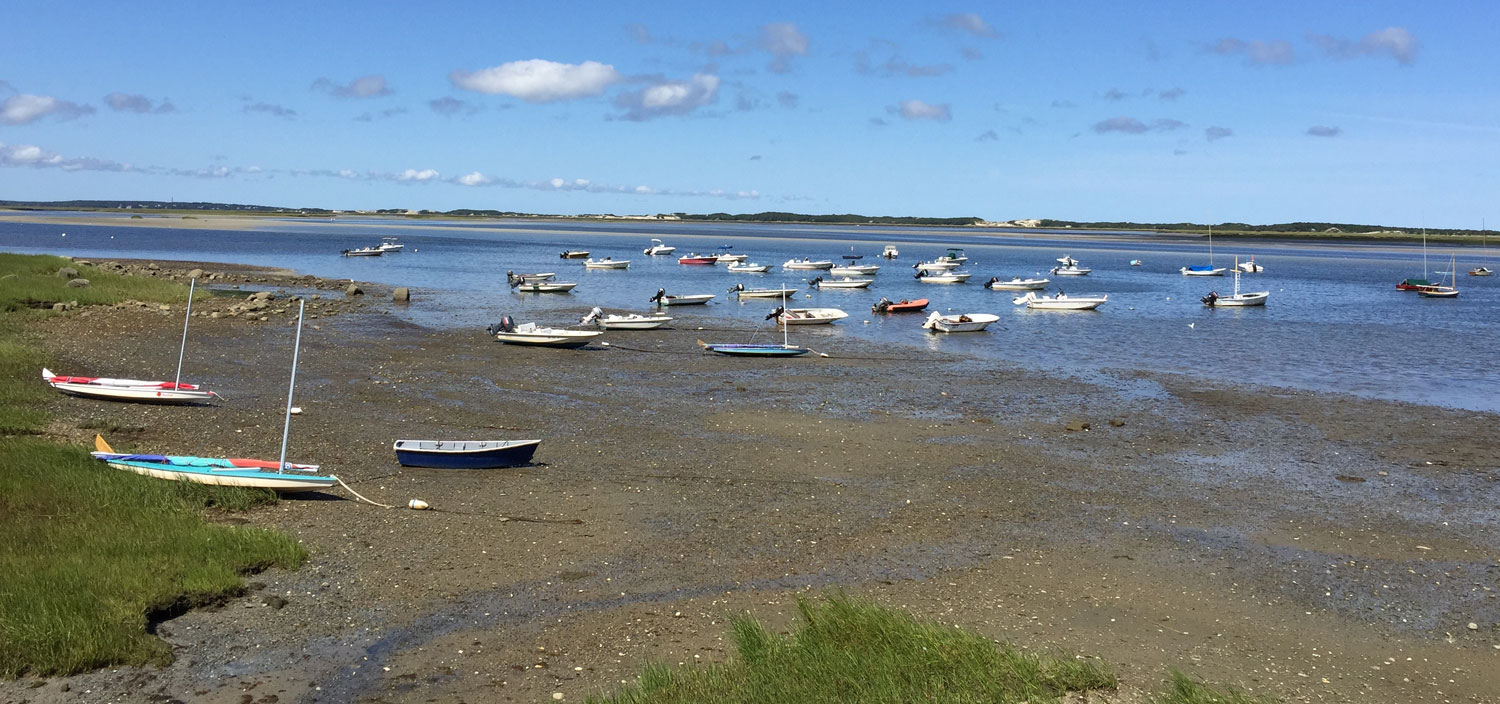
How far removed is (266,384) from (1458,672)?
90.0 feet

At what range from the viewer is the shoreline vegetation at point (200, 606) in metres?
11.1

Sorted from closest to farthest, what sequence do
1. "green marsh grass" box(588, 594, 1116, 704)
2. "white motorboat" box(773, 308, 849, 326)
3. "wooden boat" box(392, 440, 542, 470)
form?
1. "green marsh grass" box(588, 594, 1116, 704)
2. "wooden boat" box(392, 440, 542, 470)
3. "white motorboat" box(773, 308, 849, 326)

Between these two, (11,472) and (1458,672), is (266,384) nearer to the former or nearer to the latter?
(11,472)

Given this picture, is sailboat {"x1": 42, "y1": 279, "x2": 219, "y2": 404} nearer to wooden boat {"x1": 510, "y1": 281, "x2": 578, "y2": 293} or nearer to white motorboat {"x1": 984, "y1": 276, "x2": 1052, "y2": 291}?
wooden boat {"x1": 510, "y1": 281, "x2": 578, "y2": 293}

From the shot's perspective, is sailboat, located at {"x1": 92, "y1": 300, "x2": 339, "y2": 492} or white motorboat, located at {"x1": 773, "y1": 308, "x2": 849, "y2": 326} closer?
sailboat, located at {"x1": 92, "y1": 300, "x2": 339, "y2": 492}

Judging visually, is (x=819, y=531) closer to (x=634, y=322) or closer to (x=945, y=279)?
(x=634, y=322)

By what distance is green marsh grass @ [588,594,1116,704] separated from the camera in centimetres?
1089

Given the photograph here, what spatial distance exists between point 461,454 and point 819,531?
6.99m

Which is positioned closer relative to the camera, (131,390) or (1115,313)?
(131,390)

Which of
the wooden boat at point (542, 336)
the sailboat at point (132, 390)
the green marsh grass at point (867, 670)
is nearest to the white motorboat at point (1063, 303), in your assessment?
the wooden boat at point (542, 336)

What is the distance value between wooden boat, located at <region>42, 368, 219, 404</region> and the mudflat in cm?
50

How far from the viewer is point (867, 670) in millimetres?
11367

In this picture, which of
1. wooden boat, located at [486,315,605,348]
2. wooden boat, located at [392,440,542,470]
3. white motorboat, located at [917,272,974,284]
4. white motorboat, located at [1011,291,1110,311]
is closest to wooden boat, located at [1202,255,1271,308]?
white motorboat, located at [1011,291,1110,311]

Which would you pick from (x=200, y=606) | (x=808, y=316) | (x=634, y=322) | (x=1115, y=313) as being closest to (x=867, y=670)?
(x=200, y=606)
